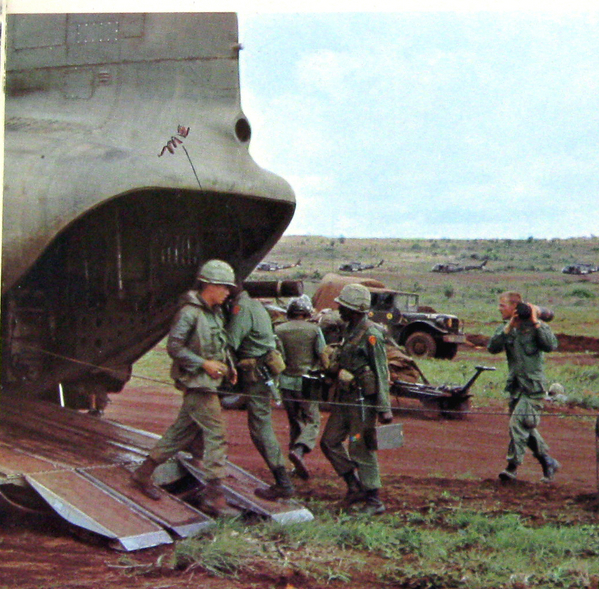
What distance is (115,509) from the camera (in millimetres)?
5793

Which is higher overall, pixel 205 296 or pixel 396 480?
pixel 205 296

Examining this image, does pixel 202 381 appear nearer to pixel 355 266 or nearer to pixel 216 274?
pixel 216 274

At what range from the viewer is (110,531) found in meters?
5.47

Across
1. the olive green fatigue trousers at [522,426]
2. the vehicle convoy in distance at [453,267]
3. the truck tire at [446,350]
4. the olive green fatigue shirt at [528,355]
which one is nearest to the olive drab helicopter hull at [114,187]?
the olive green fatigue shirt at [528,355]

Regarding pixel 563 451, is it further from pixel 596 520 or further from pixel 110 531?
pixel 110 531

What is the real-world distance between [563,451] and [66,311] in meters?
5.48

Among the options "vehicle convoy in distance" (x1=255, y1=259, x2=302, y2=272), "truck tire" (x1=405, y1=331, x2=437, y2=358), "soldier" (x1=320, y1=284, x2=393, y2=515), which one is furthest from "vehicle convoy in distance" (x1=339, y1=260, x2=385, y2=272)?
"soldier" (x1=320, y1=284, x2=393, y2=515)

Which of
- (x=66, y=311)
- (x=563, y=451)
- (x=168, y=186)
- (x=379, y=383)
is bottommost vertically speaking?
(x=563, y=451)

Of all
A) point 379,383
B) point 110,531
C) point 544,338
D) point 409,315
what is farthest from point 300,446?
point 409,315

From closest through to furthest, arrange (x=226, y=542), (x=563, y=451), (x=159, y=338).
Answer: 1. (x=226, y=542)
2. (x=159, y=338)
3. (x=563, y=451)

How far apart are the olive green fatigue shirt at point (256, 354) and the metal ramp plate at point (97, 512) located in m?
1.20

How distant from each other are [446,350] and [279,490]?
979 cm

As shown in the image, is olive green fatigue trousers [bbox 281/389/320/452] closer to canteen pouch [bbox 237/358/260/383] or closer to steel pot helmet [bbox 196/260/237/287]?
canteen pouch [bbox 237/358/260/383]

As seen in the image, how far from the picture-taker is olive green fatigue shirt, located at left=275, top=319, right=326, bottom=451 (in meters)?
8.52
